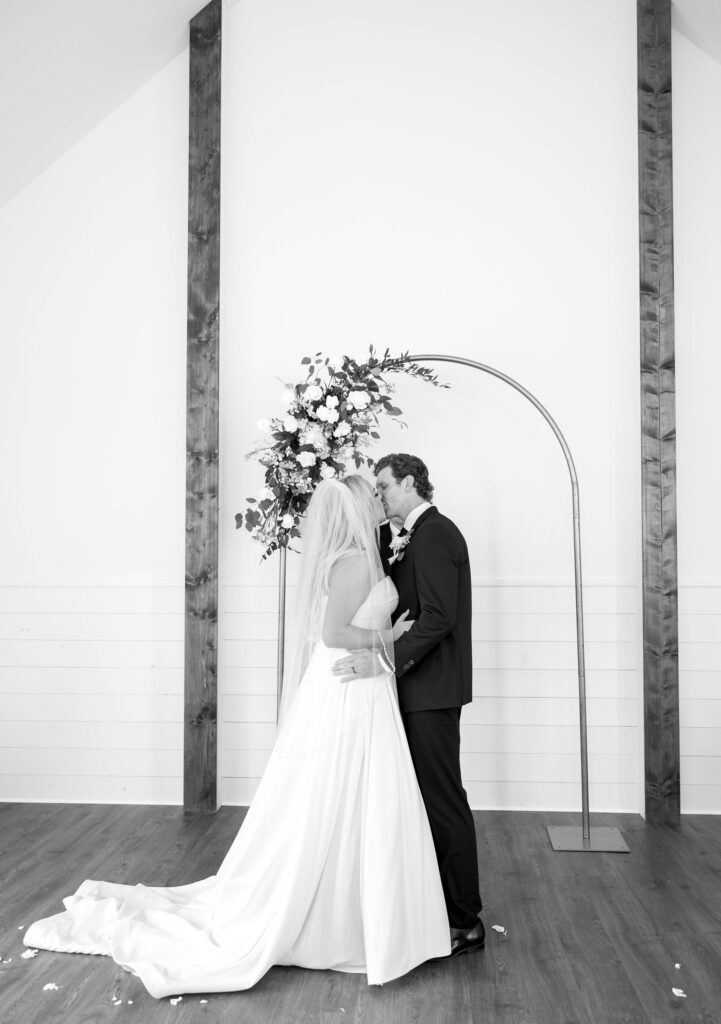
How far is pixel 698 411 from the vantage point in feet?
14.9

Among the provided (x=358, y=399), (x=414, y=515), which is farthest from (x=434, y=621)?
(x=358, y=399)

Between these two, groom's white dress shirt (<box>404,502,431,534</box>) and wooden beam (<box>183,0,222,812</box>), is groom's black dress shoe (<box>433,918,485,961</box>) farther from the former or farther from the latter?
wooden beam (<box>183,0,222,812</box>)

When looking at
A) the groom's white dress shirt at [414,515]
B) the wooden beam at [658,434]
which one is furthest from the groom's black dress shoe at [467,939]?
the wooden beam at [658,434]

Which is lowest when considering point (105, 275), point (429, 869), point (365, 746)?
point (429, 869)

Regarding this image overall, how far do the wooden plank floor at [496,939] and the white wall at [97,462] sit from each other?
50cm

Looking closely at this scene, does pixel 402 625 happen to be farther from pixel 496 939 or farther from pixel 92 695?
pixel 92 695

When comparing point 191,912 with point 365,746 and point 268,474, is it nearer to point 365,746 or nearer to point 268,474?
point 365,746

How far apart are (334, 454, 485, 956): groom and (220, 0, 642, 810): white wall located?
1.55 meters

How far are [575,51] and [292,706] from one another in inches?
156

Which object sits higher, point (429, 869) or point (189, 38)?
point (189, 38)

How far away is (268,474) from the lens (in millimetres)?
3881

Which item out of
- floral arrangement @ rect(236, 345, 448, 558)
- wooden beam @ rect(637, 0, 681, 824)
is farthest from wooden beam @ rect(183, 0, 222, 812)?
wooden beam @ rect(637, 0, 681, 824)

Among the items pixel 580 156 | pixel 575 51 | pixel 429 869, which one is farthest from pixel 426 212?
pixel 429 869

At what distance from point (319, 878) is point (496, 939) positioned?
2.51 feet
